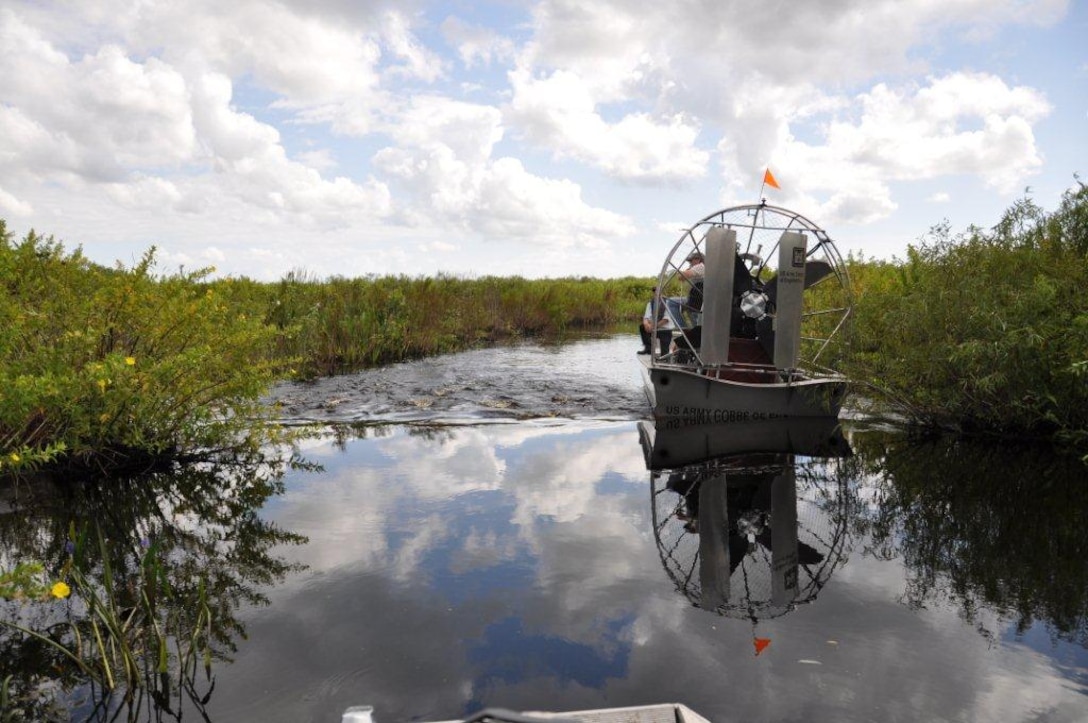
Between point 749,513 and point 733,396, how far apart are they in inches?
144

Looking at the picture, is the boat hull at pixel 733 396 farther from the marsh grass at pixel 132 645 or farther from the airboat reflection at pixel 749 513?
the marsh grass at pixel 132 645

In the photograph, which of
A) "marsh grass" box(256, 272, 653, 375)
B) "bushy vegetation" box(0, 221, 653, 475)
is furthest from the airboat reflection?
"marsh grass" box(256, 272, 653, 375)

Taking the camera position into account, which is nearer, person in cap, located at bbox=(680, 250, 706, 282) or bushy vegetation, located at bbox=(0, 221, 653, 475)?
bushy vegetation, located at bbox=(0, 221, 653, 475)

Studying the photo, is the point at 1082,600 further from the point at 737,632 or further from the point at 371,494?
the point at 371,494

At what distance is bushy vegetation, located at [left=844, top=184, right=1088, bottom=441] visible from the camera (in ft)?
26.0

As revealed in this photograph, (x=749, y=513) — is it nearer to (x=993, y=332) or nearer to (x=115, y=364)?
(x=993, y=332)

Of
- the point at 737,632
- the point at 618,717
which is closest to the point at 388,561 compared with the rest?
the point at 737,632

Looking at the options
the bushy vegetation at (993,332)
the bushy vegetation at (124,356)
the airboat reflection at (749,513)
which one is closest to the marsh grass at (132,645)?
the bushy vegetation at (124,356)

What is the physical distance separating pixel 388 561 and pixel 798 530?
138 inches

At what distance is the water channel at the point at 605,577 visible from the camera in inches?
138

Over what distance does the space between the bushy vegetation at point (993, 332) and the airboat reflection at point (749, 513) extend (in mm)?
1444

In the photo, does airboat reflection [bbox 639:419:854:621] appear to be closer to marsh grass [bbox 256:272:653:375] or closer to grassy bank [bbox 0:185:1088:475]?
grassy bank [bbox 0:185:1088:475]

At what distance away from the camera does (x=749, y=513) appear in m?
6.38

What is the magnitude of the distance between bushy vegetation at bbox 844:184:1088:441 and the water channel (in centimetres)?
76
